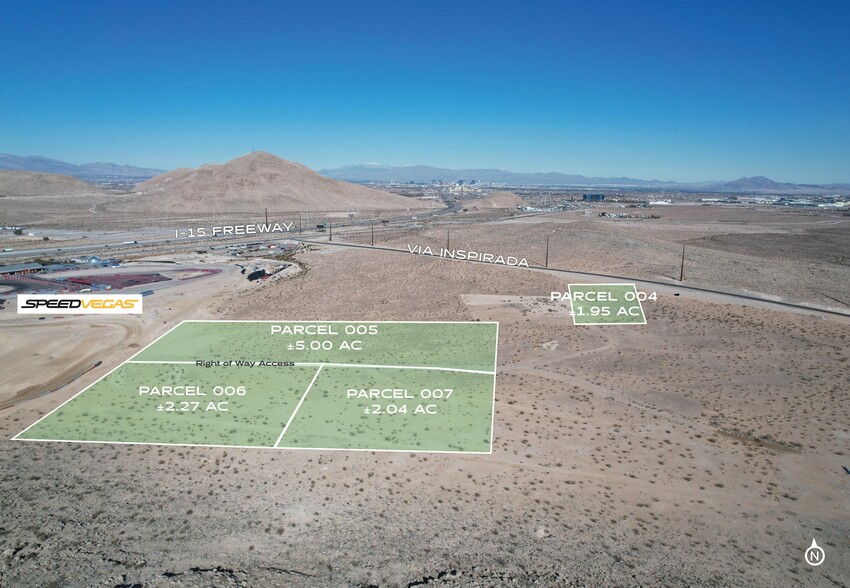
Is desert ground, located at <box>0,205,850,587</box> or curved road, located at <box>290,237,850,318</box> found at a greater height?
curved road, located at <box>290,237,850,318</box>

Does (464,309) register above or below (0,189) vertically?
below

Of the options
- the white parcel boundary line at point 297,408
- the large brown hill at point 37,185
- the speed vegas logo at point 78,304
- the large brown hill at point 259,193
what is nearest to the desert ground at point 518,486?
the white parcel boundary line at point 297,408

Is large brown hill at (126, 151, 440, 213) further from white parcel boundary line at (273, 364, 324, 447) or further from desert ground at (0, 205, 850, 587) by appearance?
white parcel boundary line at (273, 364, 324, 447)

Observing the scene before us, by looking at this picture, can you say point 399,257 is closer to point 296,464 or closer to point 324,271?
point 324,271

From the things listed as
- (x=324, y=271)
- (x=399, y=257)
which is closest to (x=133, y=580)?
(x=324, y=271)

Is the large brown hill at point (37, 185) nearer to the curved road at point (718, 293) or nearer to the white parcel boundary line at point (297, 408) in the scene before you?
the curved road at point (718, 293)

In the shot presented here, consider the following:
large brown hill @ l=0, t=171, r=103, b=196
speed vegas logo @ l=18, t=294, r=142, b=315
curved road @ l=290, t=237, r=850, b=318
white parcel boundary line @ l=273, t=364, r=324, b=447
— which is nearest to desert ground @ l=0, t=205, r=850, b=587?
white parcel boundary line @ l=273, t=364, r=324, b=447

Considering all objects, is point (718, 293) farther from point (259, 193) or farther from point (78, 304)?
point (259, 193)

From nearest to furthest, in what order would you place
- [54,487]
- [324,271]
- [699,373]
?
[54,487]
[699,373]
[324,271]
